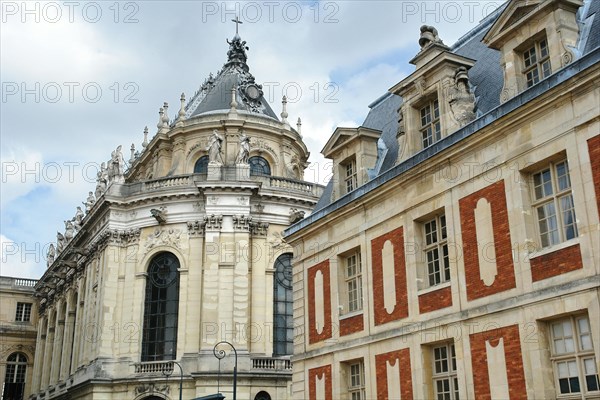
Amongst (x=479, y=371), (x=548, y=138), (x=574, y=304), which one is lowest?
(x=479, y=371)

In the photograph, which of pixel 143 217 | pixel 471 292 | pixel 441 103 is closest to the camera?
pixel 471 292

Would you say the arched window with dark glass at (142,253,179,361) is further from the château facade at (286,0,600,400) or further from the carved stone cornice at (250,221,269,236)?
the château facade at (286,0,600,400)

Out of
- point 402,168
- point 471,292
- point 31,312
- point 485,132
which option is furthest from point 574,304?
point 31,312

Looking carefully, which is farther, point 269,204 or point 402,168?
point 269,204

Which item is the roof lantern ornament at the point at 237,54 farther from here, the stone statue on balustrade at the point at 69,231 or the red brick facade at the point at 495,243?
the red brick facade at the point at 495,243

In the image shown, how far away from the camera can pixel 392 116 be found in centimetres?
2175

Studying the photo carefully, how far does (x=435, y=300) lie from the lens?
1647 cm

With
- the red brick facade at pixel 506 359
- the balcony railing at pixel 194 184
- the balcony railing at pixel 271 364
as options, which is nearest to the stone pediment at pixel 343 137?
the red brick facade at pixel 506 359

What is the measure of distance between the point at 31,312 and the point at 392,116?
175ft

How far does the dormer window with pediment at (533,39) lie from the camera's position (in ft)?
47.3

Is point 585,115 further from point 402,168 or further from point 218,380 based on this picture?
point 218,380

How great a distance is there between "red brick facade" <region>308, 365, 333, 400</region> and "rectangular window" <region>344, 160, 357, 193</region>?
5273 mm

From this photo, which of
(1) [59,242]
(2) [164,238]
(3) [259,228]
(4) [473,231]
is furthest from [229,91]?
(4) [473,231]

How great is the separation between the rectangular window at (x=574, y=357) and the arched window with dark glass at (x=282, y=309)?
2586cm
